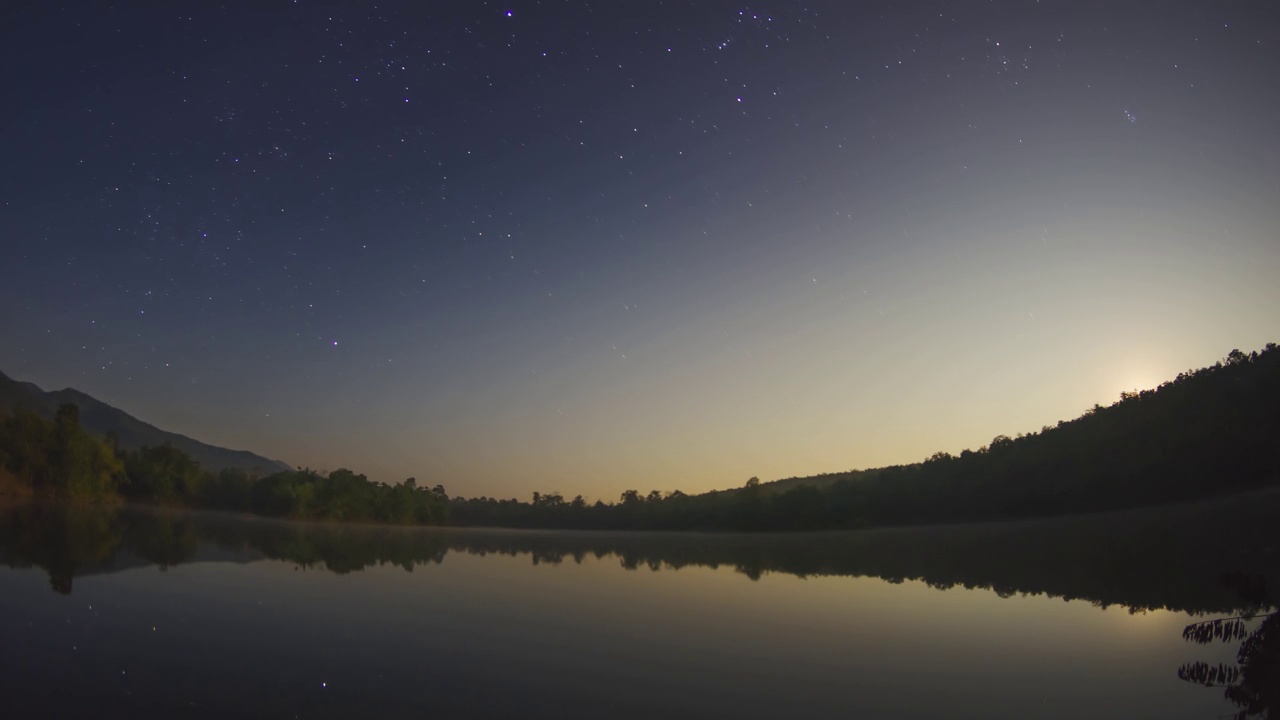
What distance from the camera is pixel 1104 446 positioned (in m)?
56.2

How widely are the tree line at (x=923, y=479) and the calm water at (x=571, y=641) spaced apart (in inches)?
217

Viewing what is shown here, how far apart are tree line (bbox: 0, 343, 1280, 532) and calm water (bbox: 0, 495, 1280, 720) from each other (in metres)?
5.51

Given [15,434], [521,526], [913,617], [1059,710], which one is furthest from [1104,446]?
[15,434]

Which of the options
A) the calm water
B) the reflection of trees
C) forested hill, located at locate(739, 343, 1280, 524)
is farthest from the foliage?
the reflection of trees

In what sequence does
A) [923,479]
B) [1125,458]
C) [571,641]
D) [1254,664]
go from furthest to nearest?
[923,479]
[1125,458]
[571,641]
[1254,664]

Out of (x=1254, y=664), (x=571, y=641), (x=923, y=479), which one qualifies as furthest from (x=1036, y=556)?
(x=923, y=479)

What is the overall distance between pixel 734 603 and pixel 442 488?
4612 inches

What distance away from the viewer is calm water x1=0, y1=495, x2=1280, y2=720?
820 cm

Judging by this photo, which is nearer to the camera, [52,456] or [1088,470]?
[1088,470]

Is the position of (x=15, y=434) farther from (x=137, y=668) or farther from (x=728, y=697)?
(x=728, y=697)

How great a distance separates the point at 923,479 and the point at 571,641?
229ft

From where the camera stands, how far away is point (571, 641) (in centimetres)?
1220

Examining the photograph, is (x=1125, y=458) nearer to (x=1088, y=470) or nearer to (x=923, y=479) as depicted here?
(x=1088, y=470)

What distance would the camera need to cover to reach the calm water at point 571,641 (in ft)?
26.9
